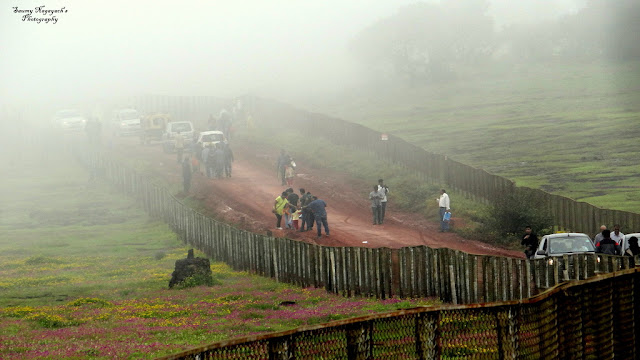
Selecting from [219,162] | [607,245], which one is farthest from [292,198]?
[607,245]

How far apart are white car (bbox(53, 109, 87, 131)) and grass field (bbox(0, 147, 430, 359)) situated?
20225 millimetres

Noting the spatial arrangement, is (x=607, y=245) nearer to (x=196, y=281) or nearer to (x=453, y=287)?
(x=453, y=287)

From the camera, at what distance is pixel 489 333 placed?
36.4 ft

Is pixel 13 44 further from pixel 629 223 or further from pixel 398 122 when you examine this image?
pixel 629 223

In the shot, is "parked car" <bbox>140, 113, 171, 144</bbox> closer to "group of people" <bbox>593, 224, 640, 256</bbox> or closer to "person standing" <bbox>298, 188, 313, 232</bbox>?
"person standing" <bbox>298, 188, 313, 232</bbox>

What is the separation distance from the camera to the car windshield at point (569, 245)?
26875 millimetres

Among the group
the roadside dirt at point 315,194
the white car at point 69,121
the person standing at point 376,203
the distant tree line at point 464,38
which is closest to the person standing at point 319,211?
the roadside dirt at point 315,194

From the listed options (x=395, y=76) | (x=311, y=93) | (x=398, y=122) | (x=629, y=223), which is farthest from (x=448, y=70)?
(x=629, y=223)

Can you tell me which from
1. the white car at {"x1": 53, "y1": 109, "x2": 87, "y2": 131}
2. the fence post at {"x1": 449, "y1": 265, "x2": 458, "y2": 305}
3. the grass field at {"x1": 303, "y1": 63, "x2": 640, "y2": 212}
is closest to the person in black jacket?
the fence post at {"x1": 449, "y1": 265, "x2": 458, "y2": 305}

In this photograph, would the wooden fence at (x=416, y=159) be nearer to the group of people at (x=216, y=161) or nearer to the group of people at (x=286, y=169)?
the group of people at (x=286, y=169)

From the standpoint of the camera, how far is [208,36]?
15762cm

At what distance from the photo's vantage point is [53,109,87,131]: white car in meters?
74.4

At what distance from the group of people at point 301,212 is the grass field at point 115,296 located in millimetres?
3583

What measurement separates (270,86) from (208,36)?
40.0m
